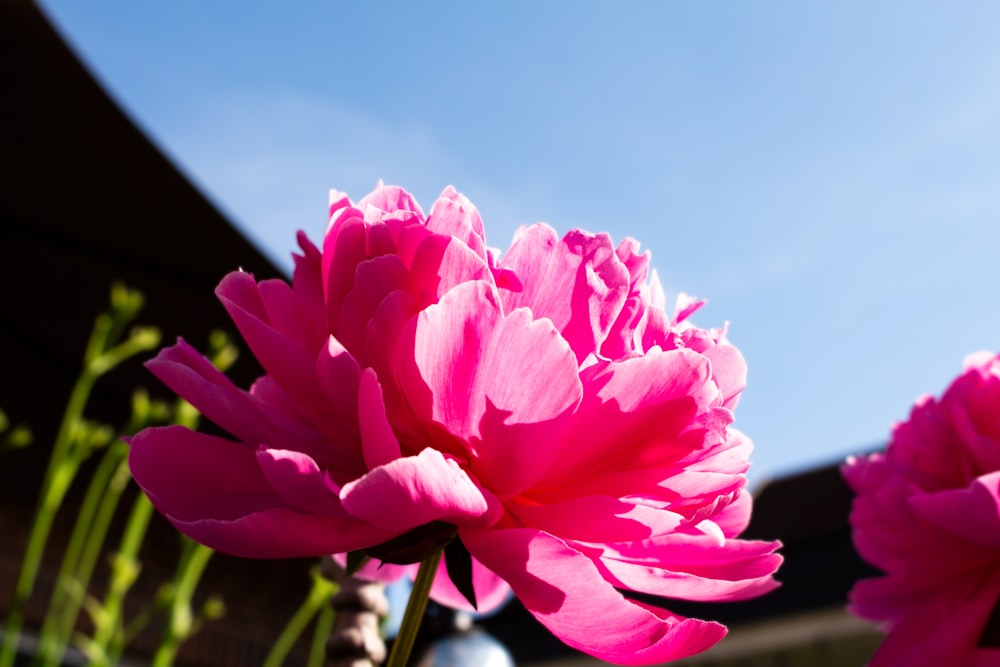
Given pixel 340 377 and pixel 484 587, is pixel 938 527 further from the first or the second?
pixel 340 377

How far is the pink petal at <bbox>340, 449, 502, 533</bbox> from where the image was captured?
0.29 m

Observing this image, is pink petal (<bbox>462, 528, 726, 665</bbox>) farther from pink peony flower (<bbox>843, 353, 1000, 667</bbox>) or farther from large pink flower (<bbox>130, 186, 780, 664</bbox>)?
pink peony flower (<bbox>843, 353, 1000, 667</bbox>)

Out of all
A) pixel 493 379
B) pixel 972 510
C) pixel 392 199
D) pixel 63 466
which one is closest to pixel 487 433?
pixel 493 379

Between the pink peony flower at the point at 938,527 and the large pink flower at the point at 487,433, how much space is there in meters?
0.22

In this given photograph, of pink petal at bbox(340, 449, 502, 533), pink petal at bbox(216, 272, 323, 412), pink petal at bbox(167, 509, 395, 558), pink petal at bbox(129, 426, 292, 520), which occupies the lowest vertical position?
pink petal at bbox(167, 509, 395, 558)

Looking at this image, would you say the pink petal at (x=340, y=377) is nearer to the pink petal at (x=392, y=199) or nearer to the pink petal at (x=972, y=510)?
the pink petal at (x=392, y=199)

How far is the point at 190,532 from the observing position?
0.98 feet

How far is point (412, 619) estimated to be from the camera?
12.1 inches

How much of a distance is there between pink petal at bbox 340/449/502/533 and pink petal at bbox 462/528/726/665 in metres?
0.02

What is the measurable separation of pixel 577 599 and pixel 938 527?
13.4 inches

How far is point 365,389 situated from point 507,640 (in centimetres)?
375

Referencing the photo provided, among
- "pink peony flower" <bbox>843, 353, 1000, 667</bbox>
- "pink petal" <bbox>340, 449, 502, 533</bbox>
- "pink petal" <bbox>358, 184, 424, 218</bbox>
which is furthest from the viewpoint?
"pink peony flower" <bbox>843, 353, 1000, 667</bbox>

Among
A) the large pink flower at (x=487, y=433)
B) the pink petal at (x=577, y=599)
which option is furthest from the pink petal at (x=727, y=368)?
the pink petal at (x=577, y=599)

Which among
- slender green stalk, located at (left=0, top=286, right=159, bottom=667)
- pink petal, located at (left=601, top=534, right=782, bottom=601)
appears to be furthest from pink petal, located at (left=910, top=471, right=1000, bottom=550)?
slender green stalk, located at (left=0, top=286, right=159, bottom=667)
